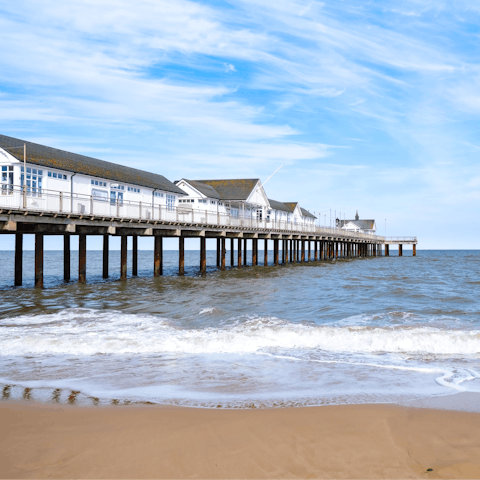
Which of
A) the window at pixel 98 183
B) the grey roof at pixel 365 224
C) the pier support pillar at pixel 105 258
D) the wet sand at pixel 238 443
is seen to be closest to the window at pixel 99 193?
the window at pixel 98 183

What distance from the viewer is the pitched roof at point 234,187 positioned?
46531 mm

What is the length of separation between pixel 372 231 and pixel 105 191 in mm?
91214

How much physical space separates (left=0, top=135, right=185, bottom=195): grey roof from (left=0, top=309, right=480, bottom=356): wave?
11838 millimetres

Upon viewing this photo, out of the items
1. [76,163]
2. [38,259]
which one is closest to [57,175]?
[76,163]

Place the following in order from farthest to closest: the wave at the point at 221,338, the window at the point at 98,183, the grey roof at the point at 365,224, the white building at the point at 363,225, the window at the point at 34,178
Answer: the grey roof at the point at 365,224 → the white building at the point at 363,225 → the window at the point at 98,183 → the window at the point at 34,178 → the wave at the point at 221,338

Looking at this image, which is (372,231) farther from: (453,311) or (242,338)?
(242,338)

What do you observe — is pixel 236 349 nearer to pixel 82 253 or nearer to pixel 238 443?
pixel 238 443

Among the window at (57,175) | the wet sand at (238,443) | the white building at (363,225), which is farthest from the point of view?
the white building at (363,225)

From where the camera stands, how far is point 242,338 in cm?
1025

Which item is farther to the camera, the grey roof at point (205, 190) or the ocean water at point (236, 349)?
the grey roof at point (205, 190)

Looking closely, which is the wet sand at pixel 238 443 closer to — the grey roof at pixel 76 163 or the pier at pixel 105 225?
the pier at pixel 105 225

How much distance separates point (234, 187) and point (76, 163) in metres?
24.4

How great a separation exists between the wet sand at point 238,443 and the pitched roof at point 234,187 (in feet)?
133

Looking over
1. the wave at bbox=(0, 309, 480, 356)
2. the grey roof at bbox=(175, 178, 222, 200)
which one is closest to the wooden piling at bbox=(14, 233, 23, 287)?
the wave at bbox=(0, 309, 480, 356)
